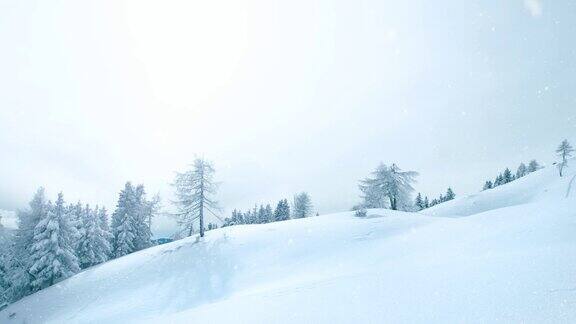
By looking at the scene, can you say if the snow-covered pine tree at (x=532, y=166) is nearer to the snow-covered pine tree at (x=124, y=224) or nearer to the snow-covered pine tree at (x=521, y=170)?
the snow-covered pine tree at (x=521, y=170)

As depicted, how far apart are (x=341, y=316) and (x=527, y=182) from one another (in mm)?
66971

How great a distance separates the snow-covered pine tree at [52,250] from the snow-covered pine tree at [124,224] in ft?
31.3

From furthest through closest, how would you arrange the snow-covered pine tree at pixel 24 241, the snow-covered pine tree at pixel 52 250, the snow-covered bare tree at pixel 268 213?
the snow-covered bare tree at pixel 268 213
the snow-covered pine tree at pixel 24 241
the snow-covered pine tree at pixel 52 250

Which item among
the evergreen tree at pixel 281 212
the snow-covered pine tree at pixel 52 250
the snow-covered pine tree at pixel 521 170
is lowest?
the snow-covered pine tree at pixel 52 250

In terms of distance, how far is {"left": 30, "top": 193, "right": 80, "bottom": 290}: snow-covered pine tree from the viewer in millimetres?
31891

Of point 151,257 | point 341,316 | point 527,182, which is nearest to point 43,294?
point 151,257

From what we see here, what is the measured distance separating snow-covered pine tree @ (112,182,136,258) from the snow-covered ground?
39.1 ft

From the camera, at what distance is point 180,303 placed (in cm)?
2020

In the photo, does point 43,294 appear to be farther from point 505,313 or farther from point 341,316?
point 505,313

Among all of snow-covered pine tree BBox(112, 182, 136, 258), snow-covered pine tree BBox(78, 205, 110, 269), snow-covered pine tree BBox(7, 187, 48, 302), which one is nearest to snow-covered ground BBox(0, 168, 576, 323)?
snow-covered pine tree BBox(7, 187, 48, 302)

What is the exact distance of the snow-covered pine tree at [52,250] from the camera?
3189cm

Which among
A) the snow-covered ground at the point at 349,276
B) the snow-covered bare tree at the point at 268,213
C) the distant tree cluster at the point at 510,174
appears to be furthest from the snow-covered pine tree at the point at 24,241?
→ the distant tree cluster at the point at 510,174

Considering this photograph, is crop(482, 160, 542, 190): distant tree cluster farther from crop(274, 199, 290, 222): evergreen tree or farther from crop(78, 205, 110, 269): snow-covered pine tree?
crop(78, 205, 110, 269): snow-covered pine tree

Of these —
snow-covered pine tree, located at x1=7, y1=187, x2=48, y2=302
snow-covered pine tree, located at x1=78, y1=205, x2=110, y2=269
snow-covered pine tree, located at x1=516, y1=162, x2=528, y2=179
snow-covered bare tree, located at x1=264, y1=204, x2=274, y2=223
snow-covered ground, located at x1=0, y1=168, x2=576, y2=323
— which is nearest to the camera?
snow-covered ground, located at x1=0, y1=168, x2=576, y2=323
